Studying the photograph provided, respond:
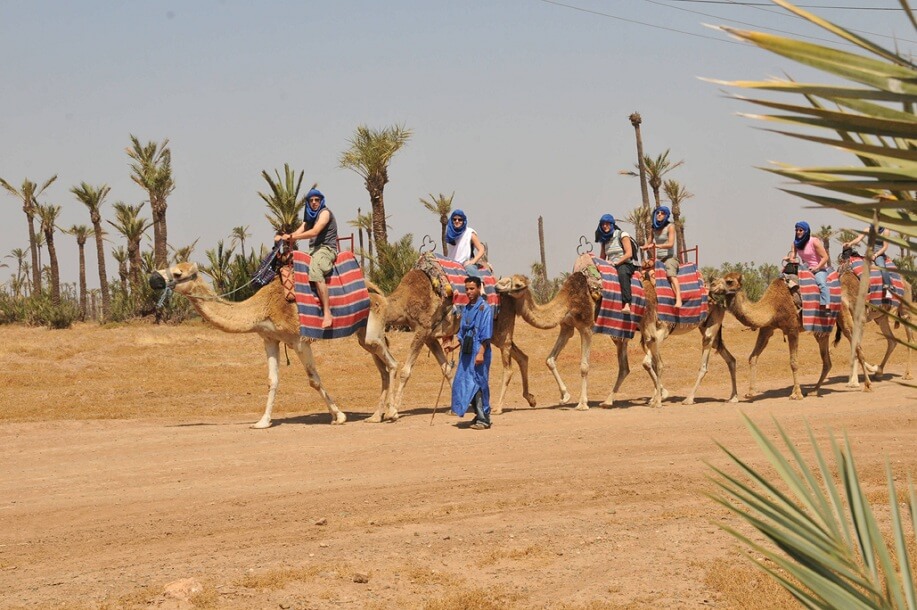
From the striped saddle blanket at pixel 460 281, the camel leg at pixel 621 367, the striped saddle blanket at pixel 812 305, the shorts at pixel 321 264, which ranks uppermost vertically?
the shorts at pixel 321 264

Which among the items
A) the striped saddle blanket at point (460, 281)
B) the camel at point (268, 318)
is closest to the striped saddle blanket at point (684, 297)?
the striped saddle blanket at point (460, 281)

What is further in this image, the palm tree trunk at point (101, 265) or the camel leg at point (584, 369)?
the palm tree trunk at point (101, 265)

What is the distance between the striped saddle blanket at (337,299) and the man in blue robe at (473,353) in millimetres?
1807

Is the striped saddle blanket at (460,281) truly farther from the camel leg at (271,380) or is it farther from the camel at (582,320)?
the camel leg at (271,380)

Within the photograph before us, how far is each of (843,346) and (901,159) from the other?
26871 millimetres

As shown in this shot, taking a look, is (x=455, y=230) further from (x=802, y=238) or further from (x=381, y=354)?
(x=802, y=238)

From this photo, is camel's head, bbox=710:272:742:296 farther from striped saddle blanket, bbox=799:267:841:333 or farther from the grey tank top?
the grey tank top

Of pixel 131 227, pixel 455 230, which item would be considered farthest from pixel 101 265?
pixel 455 230

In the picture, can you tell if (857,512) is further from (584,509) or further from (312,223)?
(312,223)

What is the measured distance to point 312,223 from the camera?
14.9 m

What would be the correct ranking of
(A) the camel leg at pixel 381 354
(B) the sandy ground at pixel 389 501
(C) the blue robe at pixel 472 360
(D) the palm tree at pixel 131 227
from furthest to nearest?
(D) the palm tree at pixel 131 227
(A) the camel leg at pixel 381 354
(C) the blue robe at pixel 472 360
(B) the sandy ground at pixel 389 501

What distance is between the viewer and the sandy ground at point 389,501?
24.2 feet

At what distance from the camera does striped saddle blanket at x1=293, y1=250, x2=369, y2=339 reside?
48.1 feet

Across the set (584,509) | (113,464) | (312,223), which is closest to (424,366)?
(312,223)
